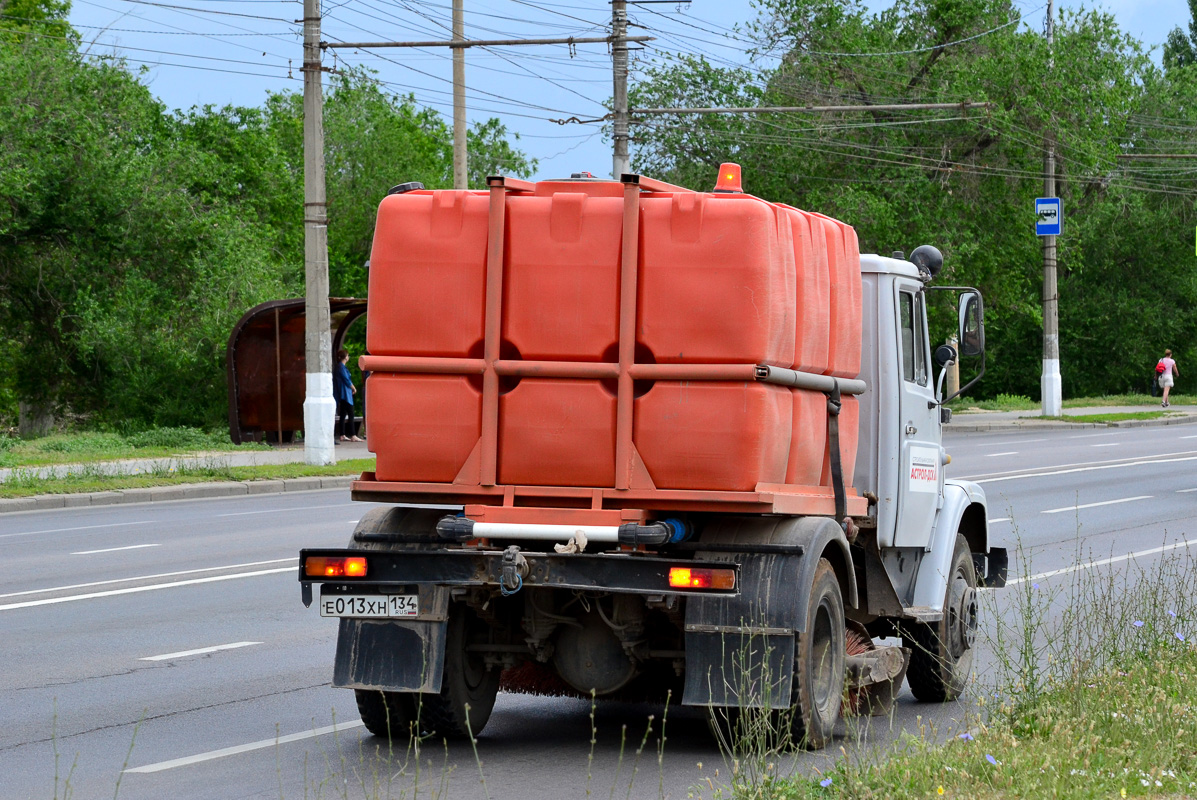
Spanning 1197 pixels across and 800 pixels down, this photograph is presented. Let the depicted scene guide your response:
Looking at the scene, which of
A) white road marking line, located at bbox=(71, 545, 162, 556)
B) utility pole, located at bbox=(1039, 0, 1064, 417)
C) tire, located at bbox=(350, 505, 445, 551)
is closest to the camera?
tire, located at bbox=(350, 505, 445, 551)

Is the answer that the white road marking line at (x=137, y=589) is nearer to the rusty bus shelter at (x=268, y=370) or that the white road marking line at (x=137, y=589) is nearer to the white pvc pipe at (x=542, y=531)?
the white pvc pipe at (x=542, y=531)

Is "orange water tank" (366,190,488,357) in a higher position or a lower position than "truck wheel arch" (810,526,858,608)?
higher

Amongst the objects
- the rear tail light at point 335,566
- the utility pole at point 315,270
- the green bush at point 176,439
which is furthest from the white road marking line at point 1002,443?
the rear tail light at point 335,566

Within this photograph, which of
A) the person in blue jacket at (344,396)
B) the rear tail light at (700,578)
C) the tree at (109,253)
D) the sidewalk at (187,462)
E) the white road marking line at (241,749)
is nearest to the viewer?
the rear tail light at (700,578)

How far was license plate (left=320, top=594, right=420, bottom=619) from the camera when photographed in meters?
6.48

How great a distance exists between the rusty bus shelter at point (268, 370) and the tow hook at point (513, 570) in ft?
79.5

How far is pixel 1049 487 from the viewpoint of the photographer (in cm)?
2217

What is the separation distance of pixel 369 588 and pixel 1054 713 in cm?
275

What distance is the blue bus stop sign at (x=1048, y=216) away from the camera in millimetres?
40469

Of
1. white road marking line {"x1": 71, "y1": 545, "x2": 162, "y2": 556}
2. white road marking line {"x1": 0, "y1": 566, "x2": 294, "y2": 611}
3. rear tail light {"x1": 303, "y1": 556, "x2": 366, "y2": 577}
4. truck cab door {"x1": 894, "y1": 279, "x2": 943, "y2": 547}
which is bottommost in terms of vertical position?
white road marking line {"x1": 71, "y1": 545, "x2": 162, "y2": 556}

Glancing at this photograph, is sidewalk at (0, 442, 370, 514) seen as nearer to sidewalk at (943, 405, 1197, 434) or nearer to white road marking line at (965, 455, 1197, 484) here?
white road marking line at (965, 455, 1197, 484)

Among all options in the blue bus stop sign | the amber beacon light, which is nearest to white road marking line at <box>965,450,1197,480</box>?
the blue bus stop sign

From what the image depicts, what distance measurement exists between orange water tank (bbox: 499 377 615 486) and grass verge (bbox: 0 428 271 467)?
805 inches

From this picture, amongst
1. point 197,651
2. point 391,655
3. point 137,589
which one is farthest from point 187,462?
point 391,655
